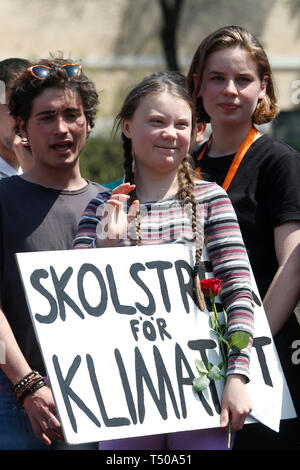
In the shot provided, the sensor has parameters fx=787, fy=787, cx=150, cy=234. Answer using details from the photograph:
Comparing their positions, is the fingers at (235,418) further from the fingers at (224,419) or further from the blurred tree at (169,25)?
the blurred tree at (169,25)

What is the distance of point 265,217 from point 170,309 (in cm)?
56

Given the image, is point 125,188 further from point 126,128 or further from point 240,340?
point 240,340

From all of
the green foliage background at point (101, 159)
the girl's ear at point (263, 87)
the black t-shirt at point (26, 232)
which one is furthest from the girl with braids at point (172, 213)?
the green foliage background at point (101, 159)

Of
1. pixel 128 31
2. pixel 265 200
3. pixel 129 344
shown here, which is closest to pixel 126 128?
pixel 265 200

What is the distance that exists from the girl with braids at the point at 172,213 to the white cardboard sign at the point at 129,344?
0.07 metres

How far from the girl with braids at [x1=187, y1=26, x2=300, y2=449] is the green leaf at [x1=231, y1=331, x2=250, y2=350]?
0.28m

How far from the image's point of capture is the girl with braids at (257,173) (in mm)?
2900

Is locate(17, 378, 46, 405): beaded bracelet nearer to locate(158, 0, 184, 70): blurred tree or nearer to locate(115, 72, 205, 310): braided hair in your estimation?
locate(115, 72, 205, 310): braided hair

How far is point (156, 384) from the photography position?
2598 mm

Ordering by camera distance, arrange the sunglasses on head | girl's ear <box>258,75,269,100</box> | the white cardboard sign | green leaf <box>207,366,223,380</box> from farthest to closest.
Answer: girl's ear <box>258,75,269,100</box>, the sunglasses on head, green leaf <box>207,366,223,380</box>, the white cardboard sign

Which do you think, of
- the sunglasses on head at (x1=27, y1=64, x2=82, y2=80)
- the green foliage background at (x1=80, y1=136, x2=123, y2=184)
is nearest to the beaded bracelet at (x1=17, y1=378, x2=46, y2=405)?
the sunglasses on head at (x1=27, y1=64, x2=82, y2=80)

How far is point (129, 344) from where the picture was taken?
262 centimetres

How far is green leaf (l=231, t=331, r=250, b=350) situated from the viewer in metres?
2.62

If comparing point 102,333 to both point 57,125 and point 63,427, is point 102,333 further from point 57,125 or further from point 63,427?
point 57,125
